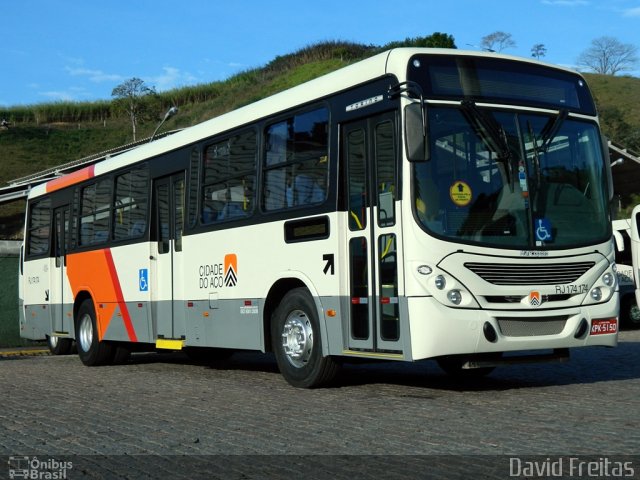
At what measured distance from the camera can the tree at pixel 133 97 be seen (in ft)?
285

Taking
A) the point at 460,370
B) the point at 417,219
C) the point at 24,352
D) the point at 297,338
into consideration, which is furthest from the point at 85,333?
the point at 417,219

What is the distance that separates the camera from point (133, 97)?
87750 millimetres

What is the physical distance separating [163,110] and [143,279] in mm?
92804

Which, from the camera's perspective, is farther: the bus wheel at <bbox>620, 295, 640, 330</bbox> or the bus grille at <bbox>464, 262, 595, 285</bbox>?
the bus wheel at <bbox>620, 295, 640, 330</bbox>

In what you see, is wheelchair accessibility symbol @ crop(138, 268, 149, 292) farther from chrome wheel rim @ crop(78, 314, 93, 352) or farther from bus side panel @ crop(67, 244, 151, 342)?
chrome wheel rim @ crop(78, 314, 93, 352)

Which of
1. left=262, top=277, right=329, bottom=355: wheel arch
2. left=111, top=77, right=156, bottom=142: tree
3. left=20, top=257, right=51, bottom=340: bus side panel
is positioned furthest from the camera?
left=111, top=77, right=156, bottom=142: tree

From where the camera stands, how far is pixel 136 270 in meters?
15.1

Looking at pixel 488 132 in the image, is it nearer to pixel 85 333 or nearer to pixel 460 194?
pixel 460 194

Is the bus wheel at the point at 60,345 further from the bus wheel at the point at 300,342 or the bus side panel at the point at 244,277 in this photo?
the bus wheel at the point at 300,342

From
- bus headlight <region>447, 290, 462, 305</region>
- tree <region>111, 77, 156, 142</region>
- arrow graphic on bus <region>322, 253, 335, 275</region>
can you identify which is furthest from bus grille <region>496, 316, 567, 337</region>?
tree <region>111, 77, 156, 142</region>

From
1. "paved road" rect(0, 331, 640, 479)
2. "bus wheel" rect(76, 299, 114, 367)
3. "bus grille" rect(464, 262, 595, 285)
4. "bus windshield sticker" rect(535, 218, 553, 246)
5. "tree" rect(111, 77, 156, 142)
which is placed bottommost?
"paved road" rect(0, 331, 640, 479)

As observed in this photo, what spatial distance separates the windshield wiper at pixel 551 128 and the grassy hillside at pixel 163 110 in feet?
266

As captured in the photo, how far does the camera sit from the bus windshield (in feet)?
31.8

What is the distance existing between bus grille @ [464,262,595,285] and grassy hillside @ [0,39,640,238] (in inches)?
3219
